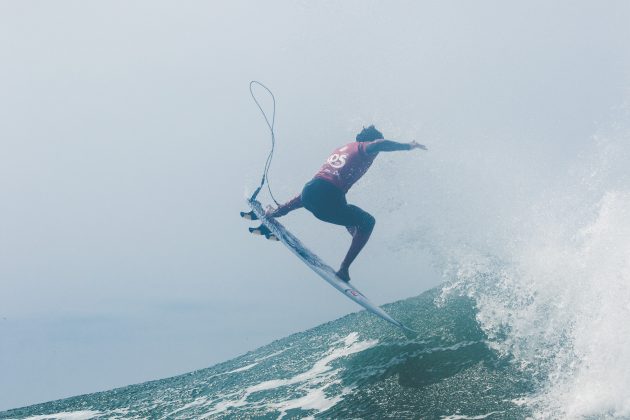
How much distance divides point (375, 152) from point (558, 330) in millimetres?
6504

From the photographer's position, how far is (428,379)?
10.2 metres

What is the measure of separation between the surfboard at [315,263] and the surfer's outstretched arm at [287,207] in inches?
9.3

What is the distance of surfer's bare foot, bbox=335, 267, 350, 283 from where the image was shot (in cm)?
1052

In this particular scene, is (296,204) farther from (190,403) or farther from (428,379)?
(190,403)

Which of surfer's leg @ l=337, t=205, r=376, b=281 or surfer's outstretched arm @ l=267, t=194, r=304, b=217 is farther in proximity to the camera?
surfer's outstretched arm @ l=267, t=194, r=304, b=217

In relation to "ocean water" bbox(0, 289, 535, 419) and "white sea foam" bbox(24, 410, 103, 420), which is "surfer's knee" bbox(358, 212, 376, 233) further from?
"white sea foam" bbox(24, 410, 103, 420)

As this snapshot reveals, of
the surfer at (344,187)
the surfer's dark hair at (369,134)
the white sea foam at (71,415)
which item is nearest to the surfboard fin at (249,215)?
the surfer at (344,187)

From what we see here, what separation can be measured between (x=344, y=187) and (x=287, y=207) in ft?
6.66

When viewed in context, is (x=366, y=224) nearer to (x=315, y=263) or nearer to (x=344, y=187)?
(x=344, y=187)

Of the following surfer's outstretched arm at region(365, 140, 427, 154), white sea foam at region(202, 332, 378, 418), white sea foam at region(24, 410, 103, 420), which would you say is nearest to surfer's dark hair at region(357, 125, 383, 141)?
surfer's outstretched arm at region(365, 140, 427, 154)

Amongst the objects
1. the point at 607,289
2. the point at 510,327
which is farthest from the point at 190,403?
the point at 607,289

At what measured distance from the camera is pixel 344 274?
10.6m

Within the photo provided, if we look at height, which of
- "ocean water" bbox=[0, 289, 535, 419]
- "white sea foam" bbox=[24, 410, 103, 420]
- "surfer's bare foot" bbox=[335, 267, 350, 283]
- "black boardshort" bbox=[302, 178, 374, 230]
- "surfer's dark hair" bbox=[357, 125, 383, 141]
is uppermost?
"surfer's dark hair" bbox=[357, 125, 383, 141]

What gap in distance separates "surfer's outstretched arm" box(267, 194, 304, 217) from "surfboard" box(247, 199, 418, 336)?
24 centimetres
